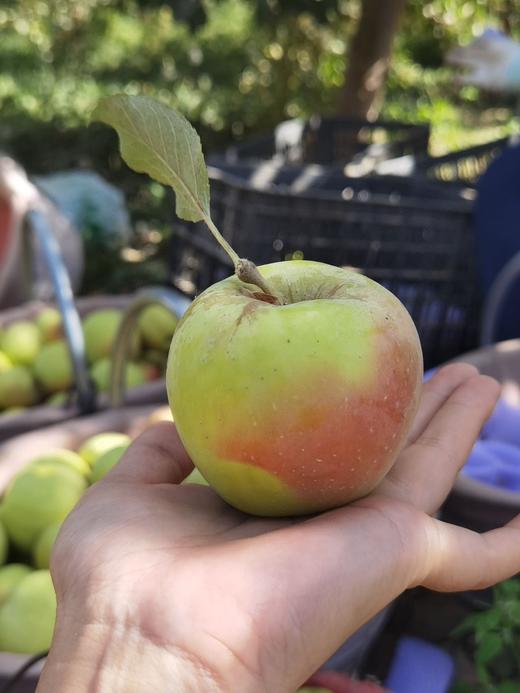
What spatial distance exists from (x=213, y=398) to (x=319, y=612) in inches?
8.9

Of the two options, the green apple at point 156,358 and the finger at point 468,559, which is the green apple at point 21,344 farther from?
the finger at point 468,559

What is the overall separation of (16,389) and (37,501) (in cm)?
69

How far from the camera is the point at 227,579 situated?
0.70 metres

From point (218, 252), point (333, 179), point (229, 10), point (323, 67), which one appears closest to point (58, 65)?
point (229, 10)

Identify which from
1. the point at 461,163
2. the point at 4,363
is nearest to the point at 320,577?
the point at 4,363

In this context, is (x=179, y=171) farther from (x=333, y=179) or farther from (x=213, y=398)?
(x=333, y=179)

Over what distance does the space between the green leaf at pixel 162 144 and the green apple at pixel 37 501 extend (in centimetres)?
76

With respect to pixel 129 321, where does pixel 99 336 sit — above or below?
below

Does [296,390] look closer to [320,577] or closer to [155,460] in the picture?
[320,577]

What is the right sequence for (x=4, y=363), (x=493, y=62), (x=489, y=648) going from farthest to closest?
(x=493, y=62) → (x=4, y=363) → (x=489, y=648)

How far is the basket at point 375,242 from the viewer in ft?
6.58

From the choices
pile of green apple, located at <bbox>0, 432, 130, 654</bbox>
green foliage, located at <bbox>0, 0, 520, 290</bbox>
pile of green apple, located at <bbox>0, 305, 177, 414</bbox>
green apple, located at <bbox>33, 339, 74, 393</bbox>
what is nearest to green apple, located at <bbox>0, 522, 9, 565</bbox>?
pile of green apple, located at <bbox>0, 432, 130, 654</bbox>

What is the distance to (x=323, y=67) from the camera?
7590 millimetres

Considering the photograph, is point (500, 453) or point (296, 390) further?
point (500, 453)
